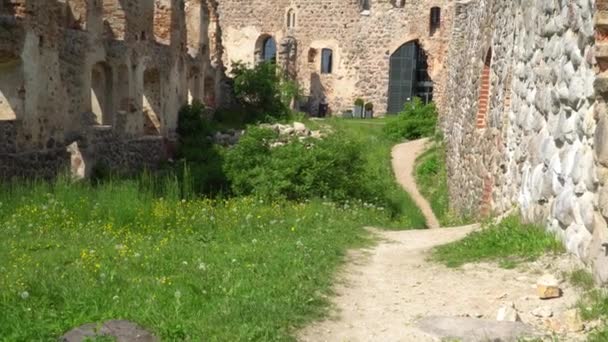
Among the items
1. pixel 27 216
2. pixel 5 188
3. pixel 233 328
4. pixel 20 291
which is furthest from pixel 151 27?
pixel 233 328

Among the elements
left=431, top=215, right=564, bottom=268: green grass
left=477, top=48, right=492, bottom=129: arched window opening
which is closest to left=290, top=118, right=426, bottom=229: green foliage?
left=477, top=48, right=492, bottom=129: arched window opening

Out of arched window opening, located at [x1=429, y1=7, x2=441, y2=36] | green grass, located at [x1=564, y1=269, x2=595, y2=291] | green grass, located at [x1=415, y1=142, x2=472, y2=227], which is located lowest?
green grass, located at [x1=415, y1=142, x2=472, y2=227]

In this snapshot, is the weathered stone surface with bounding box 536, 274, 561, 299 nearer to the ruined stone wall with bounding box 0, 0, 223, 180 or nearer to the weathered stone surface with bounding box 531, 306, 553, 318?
the weathered stone surface with bounding box 531, 306, 553, 318

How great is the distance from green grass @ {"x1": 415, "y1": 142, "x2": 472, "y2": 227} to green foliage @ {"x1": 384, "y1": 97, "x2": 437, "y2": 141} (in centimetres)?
439

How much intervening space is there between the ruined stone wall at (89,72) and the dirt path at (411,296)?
7.86 m

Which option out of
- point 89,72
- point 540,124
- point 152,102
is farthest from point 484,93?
point 152,102

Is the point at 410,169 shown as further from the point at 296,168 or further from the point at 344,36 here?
the point at 344,36

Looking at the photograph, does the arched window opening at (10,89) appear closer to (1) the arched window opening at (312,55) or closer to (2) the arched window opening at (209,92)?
(2) the arched window opening at (209,92)

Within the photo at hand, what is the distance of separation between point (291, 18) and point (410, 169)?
693 inches

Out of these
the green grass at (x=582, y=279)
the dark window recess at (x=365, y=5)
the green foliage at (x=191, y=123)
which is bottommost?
the green grass at (x=582, y=279)

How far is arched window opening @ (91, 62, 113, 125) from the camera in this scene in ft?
53.1

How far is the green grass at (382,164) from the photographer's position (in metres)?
13.9

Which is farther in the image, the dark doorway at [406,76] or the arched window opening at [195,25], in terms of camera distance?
the dark doorway at [406,76]

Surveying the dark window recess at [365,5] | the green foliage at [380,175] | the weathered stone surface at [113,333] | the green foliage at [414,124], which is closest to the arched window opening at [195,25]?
the green foliage at [380,175]
